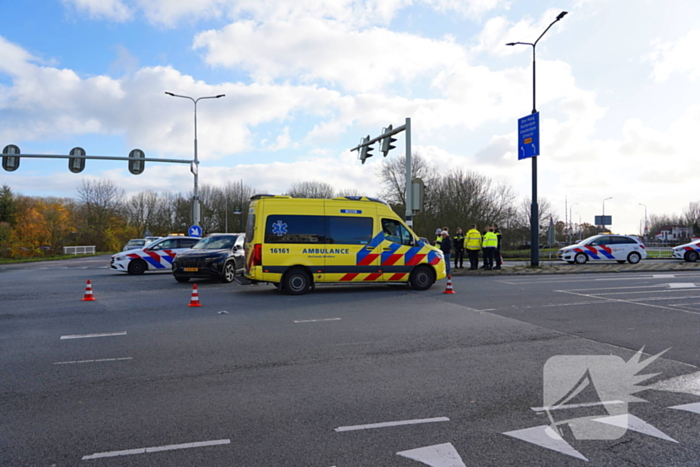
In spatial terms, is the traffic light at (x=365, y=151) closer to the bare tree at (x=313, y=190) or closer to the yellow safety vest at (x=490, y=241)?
the yellow safety vest at (x=490, y=241)

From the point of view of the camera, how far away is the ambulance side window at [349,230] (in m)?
14.0

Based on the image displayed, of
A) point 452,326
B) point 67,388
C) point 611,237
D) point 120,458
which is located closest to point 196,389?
point 67,388

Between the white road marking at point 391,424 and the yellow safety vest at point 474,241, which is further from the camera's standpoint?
the yellow safety vest at point 474,241

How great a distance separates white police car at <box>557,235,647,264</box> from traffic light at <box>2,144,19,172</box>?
27831 millimetres

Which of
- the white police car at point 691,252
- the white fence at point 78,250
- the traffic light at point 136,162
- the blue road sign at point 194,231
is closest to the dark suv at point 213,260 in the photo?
the traffic light at point 136,162

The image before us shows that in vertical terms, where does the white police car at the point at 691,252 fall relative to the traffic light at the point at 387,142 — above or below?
below

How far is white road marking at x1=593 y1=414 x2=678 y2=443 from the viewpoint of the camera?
4207 mm

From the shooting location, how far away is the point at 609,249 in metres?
27.3

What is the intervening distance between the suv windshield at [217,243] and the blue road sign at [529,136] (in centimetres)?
1250

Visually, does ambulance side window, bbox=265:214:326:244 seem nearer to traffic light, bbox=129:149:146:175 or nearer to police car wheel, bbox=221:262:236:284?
police car wheel, bbox=221:262:236:284

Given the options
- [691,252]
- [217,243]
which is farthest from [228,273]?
[691,252]

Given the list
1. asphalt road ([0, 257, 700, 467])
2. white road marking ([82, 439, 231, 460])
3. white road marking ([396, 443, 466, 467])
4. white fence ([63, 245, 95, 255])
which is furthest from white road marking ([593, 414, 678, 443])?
white fence ([63, 245, 95, 255])

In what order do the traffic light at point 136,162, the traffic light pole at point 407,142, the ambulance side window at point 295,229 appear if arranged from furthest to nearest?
1. the traffic light at point 136,162
2. the traffic light pole at point 407,142
3. the ambulance side window at point 295,229

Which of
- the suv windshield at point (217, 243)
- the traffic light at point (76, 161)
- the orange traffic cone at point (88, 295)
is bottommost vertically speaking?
the orange traffic cone at point (88, 295)
